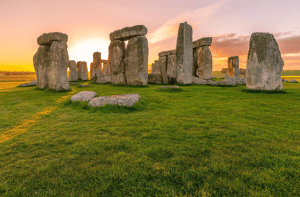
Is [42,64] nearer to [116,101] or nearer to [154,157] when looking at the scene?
[116,101]

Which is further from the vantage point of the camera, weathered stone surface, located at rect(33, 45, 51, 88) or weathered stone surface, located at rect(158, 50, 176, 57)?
weathered stone surface, located at rect(158, 50, 176, 57)

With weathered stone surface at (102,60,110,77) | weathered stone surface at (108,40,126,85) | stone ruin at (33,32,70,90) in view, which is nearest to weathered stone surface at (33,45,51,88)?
stone ruin at (33,32,70,90)

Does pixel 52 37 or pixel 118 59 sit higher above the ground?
pixel 52 37

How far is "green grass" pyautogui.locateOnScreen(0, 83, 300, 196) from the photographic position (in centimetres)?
152

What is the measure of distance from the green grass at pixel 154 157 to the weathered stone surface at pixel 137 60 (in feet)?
25.3

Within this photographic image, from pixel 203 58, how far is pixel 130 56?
7550mm

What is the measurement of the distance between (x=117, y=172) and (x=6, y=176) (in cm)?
126

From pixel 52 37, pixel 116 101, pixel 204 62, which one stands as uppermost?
pixel 52 37

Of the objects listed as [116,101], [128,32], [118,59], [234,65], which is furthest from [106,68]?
[116,101]

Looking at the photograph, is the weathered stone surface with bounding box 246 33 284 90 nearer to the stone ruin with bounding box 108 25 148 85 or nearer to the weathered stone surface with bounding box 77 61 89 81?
the stone ruin with bounding box 108 25 148 85

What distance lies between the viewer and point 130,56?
1126cm

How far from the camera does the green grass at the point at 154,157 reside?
1.52 meters

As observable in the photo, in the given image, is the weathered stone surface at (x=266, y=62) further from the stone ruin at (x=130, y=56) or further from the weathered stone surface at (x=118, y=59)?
the weathered stone surface at (x=118, y=59)

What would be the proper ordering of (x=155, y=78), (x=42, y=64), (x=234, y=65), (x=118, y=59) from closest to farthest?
(x=42, y=64)
(x=118, y=59)
(x=155, y=78)
(x=234, y=65)
